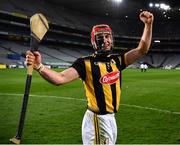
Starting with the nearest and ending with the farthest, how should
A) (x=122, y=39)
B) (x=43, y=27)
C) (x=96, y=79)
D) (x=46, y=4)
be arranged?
(x=43, y=27) < (x=96, y=79) < (x=46, y=4) < (x=122, y=39)

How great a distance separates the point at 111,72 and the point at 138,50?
0.53 m

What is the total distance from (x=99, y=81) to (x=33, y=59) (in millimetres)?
1241

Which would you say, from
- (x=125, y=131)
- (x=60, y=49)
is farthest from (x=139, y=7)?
(x=125, y=131)

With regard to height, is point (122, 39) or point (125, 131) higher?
point (122, 39)

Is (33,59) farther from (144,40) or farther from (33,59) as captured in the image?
(144,40)

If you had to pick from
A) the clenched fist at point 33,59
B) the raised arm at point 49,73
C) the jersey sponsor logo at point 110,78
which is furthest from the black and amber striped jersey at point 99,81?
the clenched fist at point 33,59

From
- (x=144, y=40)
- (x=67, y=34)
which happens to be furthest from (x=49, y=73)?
(x=67, y=34)

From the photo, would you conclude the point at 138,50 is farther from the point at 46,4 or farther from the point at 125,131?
the point at 46,4

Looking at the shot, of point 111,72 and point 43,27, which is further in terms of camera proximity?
point 111,72

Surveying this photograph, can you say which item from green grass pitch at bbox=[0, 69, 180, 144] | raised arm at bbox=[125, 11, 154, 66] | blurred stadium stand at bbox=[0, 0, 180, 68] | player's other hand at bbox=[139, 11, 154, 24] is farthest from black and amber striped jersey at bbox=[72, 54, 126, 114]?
blurred stadium stand at bbox=[0, 0, 180, 68]

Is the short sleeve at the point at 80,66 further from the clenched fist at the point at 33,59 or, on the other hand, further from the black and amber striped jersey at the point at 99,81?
the clenched fist at the point at 33,59

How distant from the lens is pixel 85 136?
4.56 metres

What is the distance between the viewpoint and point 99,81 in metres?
4.55

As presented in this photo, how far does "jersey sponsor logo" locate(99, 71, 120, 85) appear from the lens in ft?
14.9
